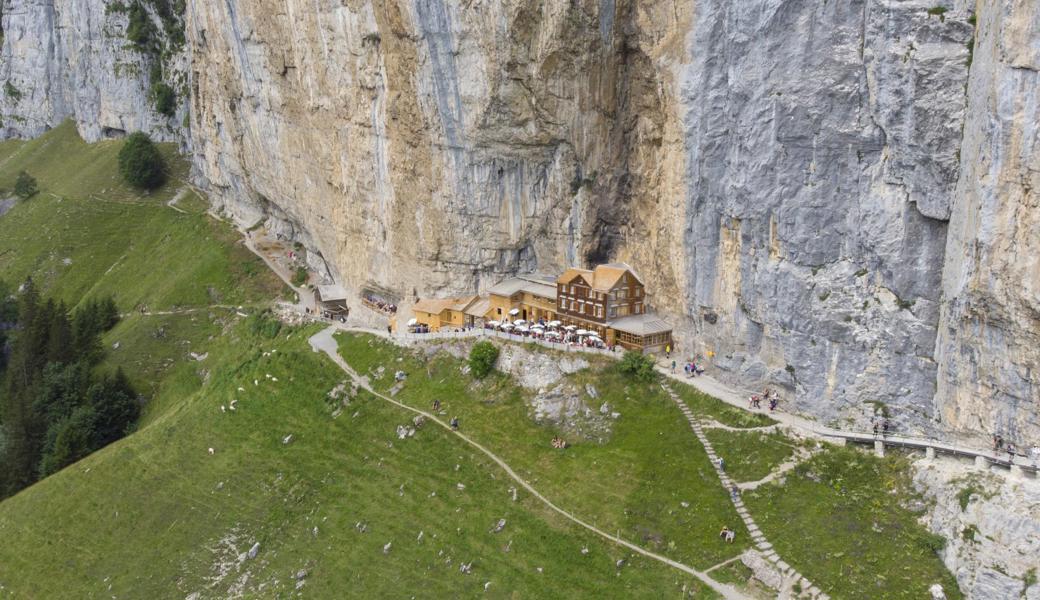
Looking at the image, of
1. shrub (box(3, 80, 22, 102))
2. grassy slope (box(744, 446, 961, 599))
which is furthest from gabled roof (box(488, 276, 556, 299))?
shrub (box(3, 80, 22, 102))

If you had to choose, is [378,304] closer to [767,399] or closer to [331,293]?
[331,293]

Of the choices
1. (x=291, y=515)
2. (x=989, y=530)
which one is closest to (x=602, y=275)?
(x=291, y=515)

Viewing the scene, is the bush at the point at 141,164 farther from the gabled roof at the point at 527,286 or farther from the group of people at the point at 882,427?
the group of people at the point at 882,427

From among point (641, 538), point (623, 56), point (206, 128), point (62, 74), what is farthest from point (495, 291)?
point (62, 74)

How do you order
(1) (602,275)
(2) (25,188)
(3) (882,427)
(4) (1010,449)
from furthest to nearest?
(2) (25,188), (1) (602,275), (3) (882,427), (4) (1010,449)

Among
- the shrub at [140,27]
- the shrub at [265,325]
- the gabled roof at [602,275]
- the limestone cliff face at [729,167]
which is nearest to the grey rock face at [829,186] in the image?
the limestone cliff face at [729,167]

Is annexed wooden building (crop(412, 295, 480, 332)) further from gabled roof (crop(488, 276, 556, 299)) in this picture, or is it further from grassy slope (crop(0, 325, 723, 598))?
grassy slope (crop(0, 325, 723, 598))

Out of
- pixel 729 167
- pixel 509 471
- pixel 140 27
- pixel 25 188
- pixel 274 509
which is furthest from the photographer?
pixel 25 188
